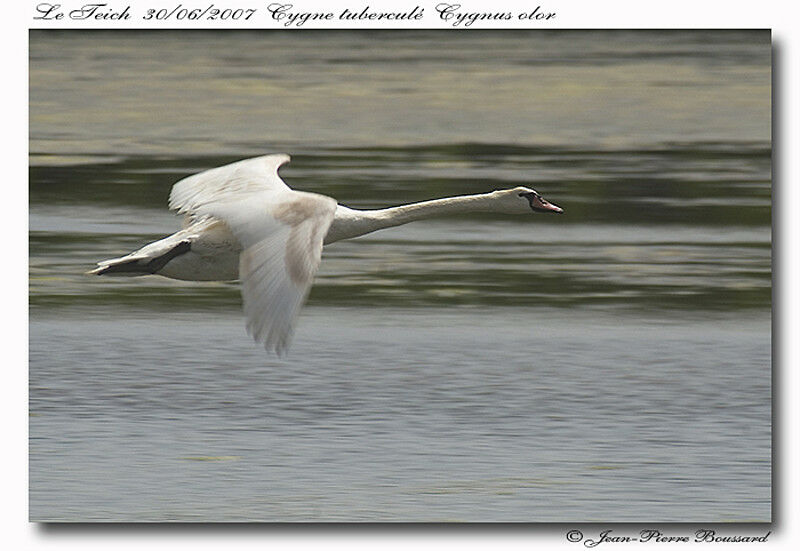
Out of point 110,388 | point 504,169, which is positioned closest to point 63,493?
point 110,388

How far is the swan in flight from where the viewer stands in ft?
21.9

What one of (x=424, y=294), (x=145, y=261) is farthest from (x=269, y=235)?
(x=424, y=294)

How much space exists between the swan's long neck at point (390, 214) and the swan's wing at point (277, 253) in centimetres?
26

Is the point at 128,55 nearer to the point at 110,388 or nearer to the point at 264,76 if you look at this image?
the point at 264,76

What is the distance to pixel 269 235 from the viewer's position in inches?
275

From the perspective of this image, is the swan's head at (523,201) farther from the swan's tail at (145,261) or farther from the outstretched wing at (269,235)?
the swan's tail at (145,261)

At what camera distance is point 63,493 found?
786 cm

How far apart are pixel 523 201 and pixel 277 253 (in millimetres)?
1647

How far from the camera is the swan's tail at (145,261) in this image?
24.4ft

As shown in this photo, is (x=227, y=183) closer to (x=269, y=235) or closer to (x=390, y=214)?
(x=390, y=214)

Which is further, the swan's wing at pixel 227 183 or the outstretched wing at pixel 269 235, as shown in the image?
the swan's wing at pixel 227 183

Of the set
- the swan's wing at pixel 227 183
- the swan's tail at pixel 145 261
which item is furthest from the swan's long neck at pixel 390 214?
the swan's tail at pixel 145 261

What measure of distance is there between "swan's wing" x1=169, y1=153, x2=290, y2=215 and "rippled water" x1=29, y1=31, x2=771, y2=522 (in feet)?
1.50
